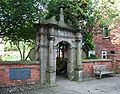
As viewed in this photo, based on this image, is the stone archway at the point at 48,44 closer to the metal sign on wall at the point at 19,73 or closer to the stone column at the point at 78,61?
the metal sign on wall at the point at 19,73

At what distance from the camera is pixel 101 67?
19.1 meters

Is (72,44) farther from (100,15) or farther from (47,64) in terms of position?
(100,15)

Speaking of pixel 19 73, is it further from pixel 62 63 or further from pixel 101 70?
pixel 101 70

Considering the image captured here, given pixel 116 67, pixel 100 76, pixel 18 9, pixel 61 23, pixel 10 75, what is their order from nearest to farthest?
pixel 10 75
pixel 18 9
pixel 61 23
pixel 100 76
pixel 116 67

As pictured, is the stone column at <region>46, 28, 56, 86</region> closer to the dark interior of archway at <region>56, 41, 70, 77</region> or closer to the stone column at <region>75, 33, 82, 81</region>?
the stone column at <region>75, 33, 82, 81</region>

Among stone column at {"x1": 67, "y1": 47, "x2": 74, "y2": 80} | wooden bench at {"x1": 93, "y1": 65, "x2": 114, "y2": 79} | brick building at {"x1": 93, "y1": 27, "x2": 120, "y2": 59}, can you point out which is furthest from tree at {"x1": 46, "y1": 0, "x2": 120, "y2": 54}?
brick building at {"x1": 93, "y1": 27, "x2": 120, "y2": 59}

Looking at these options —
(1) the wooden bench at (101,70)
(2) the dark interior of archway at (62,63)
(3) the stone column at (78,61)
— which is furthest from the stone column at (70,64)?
(1) the wooden bench at (101,70)

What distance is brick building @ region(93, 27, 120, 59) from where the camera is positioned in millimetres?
27844

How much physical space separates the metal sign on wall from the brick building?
15.6m

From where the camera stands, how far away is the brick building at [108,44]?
27.8 metres

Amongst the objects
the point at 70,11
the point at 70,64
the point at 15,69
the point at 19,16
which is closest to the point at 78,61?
the point at 70,64

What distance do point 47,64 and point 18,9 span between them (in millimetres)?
3974

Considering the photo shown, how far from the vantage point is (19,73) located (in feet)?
44.6

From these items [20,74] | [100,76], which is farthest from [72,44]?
[20,74]
